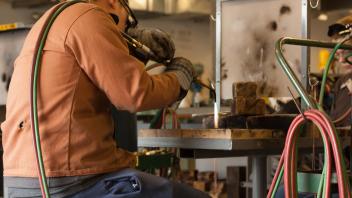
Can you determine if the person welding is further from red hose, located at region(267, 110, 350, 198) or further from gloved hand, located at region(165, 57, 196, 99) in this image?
red hose, located at region(267, 110, 350, 198)

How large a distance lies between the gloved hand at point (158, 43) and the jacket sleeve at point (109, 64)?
1.04 ft

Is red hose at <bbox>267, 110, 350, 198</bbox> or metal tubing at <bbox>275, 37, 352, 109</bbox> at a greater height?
metal tubing at <bbox>275, 37, 352, 109</bbox>

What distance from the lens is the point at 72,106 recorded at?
1685 millimetres

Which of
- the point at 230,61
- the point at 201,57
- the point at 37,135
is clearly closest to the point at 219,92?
the point at 230,61

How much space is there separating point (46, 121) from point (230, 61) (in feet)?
3.99

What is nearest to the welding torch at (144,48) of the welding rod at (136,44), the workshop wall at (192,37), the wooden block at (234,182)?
the welding rod at (136,44)

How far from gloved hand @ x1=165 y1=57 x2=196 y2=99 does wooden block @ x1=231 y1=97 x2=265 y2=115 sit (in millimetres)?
240

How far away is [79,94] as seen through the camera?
5.57ft

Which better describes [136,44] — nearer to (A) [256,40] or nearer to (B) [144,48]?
(B) [144,48]

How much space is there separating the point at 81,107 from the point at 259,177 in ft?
3.53

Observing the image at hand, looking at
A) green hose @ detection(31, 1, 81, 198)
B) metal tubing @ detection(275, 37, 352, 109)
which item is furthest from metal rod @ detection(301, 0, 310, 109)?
green hose @ detection(31, 1, 81, 198)

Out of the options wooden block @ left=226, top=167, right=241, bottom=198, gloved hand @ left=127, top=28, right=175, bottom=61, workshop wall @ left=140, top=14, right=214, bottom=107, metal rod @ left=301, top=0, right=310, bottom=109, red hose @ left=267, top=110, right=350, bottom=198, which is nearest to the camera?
red hose @ left=267, top=110, right=350, bottom=198

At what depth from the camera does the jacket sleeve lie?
5.45ft

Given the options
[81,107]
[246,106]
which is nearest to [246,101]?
[246,106]
